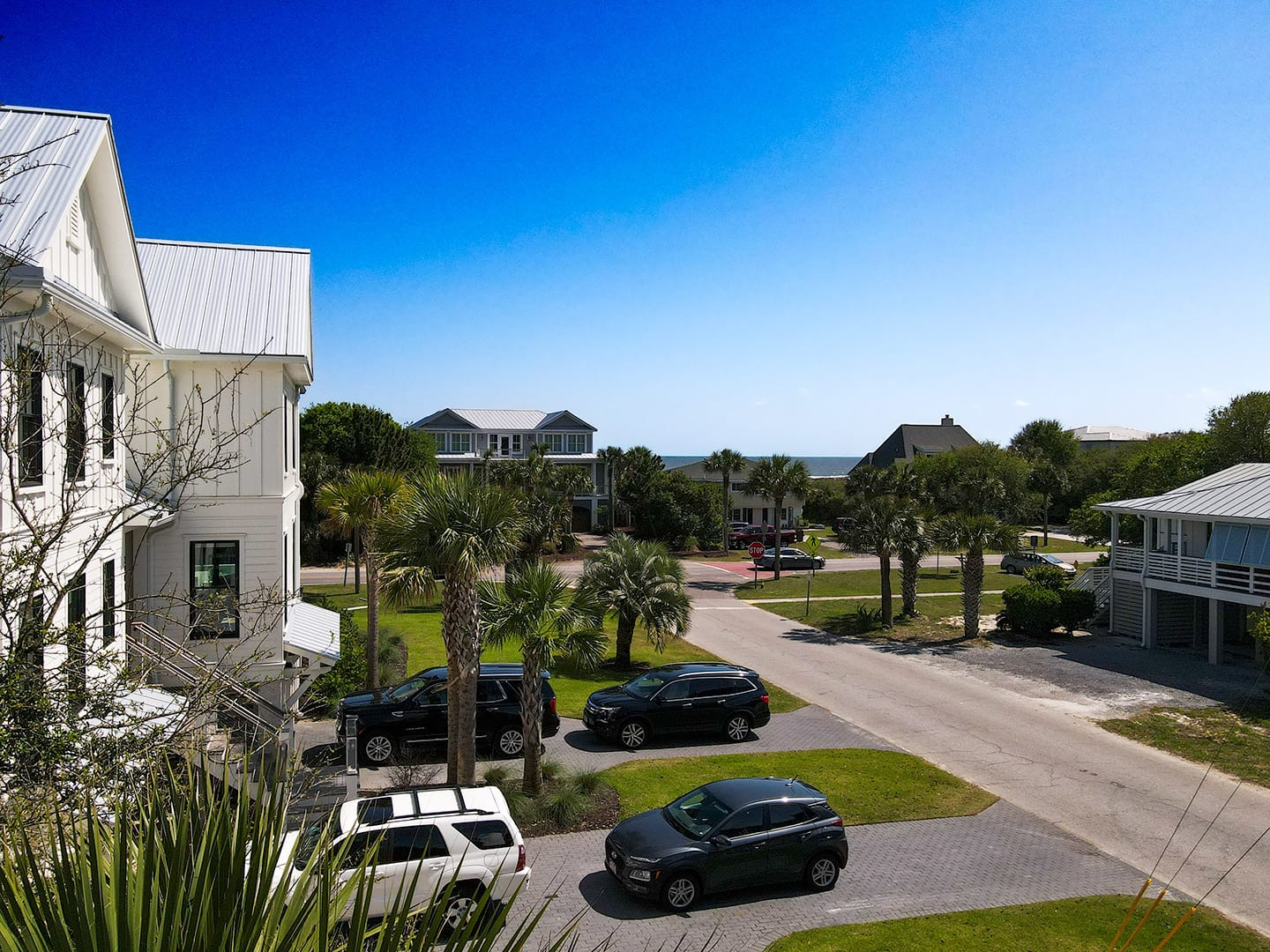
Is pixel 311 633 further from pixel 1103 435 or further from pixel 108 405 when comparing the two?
pixel 1103 435

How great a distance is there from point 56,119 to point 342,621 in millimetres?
15676

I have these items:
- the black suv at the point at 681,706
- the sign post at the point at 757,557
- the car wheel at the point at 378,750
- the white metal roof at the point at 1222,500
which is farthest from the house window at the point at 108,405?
the sign post at the point at 757,557

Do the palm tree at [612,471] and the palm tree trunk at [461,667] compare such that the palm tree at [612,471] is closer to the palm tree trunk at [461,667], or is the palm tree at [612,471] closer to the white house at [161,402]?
the white house at [161,402]

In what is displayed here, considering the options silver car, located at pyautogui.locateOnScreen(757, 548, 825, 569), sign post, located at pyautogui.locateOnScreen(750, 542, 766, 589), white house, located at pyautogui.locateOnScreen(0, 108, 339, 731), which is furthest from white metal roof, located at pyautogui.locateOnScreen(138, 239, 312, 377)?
silver car, located at pyautogui.locateOnScreen(757, 548, 825, 569)

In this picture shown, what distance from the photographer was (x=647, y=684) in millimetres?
19391

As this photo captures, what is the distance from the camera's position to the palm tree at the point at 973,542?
28375mm

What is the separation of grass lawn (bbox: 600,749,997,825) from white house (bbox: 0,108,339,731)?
6613mm

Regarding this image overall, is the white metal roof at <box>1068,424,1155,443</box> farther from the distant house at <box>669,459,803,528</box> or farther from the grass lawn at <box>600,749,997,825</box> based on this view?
the grass lawn at <box>600,749,997,825</box>

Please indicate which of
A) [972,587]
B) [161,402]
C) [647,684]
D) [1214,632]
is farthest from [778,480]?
[161,402]

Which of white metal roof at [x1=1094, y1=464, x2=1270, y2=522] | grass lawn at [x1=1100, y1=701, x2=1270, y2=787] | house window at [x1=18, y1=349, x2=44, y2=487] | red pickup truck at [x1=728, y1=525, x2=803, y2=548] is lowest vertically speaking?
grass lawn at [x1=1100, y1=701, x2=1270, y2=787]

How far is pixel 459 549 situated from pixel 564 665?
1339cm

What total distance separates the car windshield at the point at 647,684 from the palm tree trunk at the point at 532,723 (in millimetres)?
4123

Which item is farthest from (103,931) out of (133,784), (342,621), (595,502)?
(595,502)

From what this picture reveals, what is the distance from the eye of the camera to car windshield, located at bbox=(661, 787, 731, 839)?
11.9 metres
